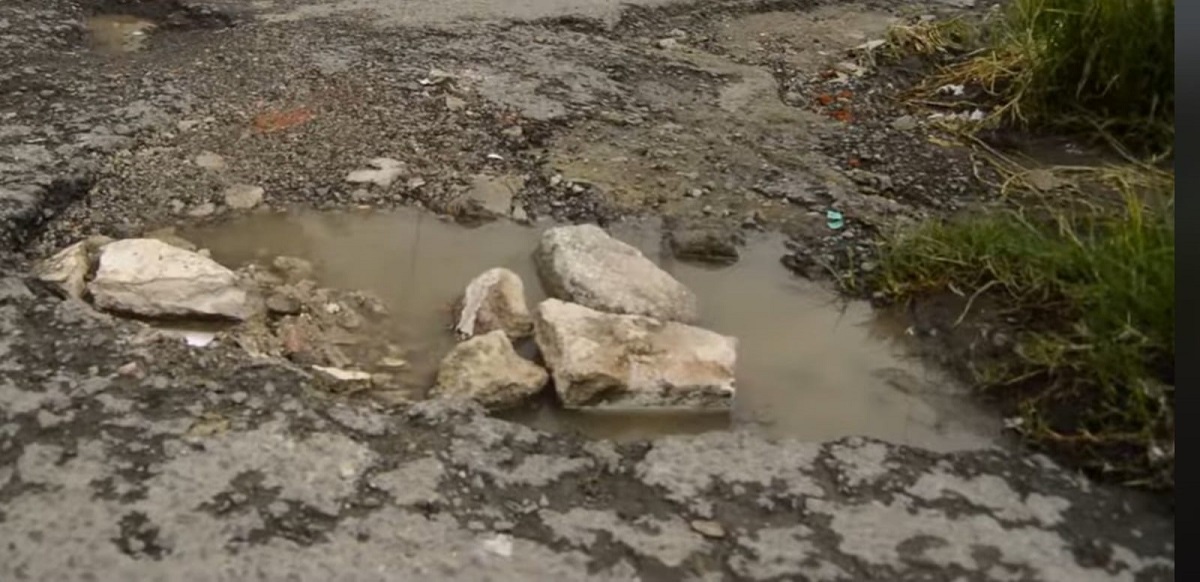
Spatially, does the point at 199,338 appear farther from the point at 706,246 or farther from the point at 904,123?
the point at 904,123

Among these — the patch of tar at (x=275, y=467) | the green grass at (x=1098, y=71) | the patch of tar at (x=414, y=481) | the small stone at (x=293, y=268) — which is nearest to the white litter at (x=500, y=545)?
the patch of tar at (x=414, y=481)

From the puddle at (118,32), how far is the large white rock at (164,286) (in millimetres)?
1500

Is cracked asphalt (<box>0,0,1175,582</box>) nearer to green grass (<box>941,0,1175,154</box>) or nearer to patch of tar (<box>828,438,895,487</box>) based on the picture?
patch of tar (<box>828,438,895,487</box>)

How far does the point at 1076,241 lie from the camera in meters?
2.53

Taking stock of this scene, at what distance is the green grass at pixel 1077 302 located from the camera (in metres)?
2.18

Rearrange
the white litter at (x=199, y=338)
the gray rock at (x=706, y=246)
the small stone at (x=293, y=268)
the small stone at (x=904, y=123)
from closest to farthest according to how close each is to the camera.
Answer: the white litter at (x=199, y=338) < the small stone at (x=293, y=268) < the gray rock at (x=706, y=246) < the small stone at (x=904, y=123)

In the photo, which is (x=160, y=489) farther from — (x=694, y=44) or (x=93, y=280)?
(x=694, y=44)

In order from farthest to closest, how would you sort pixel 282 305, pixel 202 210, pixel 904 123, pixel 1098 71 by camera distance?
pixel 904 123
pixel 1098 71
pixel 202 210
pixel 282 305

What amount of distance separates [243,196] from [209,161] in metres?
0.22

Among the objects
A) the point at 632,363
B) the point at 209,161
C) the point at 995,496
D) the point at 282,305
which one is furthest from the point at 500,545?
the point at 209,161

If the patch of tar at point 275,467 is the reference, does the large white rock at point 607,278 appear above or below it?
above

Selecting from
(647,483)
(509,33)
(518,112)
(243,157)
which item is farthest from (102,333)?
(509,33)

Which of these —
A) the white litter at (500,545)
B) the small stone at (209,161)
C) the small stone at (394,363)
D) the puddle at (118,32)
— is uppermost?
the puddle at (118,32)

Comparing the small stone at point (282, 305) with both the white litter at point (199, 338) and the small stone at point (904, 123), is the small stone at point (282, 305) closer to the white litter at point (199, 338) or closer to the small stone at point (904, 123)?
the white litter at point (199, 338)
